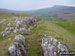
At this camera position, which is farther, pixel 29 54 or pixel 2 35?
pixel 2 35

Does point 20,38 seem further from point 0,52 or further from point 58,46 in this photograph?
A: point 58,46

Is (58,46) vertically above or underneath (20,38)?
underneath

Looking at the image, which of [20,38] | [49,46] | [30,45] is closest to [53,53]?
[49,46]

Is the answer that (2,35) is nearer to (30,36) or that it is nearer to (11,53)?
(30,36)

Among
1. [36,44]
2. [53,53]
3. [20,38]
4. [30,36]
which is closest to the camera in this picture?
[53,53]

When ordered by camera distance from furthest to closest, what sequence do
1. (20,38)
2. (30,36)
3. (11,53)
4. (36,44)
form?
(30,36) < (36,44) < (20,38) < (11,53)

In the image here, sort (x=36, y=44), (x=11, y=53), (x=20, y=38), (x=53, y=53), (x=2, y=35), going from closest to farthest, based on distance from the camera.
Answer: (x=11, y=53) → (x=53, y=53) → (x=20, y=38) → (x=36, y=44) → (x=2, y=35)

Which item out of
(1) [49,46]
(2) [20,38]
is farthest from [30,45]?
(1) [49,46]

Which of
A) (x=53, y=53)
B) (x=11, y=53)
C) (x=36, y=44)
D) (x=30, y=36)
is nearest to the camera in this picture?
(x=11, y=53)

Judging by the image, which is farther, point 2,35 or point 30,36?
point 2,35
